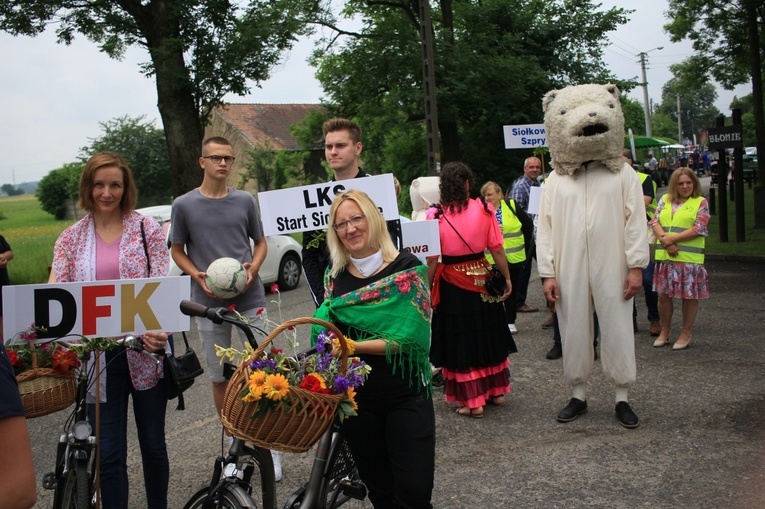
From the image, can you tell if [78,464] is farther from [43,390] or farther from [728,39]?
[728,39]

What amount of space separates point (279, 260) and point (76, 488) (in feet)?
35.8

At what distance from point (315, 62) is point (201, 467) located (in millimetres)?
20080

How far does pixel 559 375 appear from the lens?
7.28 meters

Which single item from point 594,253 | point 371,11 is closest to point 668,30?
point 371,11

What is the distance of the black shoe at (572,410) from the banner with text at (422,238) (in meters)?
1.51

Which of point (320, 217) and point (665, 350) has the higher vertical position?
point (320, 217)

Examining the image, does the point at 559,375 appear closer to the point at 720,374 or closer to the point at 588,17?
the point at 720,374

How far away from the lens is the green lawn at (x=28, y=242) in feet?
52.3

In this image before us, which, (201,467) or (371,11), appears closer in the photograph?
(201,467)

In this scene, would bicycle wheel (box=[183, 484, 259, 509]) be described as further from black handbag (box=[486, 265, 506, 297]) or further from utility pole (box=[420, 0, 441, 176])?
utility pole (box=[420, 0, 441, 176])

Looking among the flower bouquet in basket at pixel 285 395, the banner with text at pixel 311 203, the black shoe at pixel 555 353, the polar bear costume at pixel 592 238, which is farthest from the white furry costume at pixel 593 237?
the flower bouquet in basket at pixel 285 395

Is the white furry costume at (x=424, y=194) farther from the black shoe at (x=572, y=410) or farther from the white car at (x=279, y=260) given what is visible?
the white car at (x=279, y=260)

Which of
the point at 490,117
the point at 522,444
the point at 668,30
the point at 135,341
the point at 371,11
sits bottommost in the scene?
the point at 522,444

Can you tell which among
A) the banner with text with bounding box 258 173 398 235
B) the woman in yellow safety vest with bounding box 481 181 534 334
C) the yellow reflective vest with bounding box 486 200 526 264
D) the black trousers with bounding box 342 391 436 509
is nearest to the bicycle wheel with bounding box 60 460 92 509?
the black trousers with bounding box 342 391 436 509
